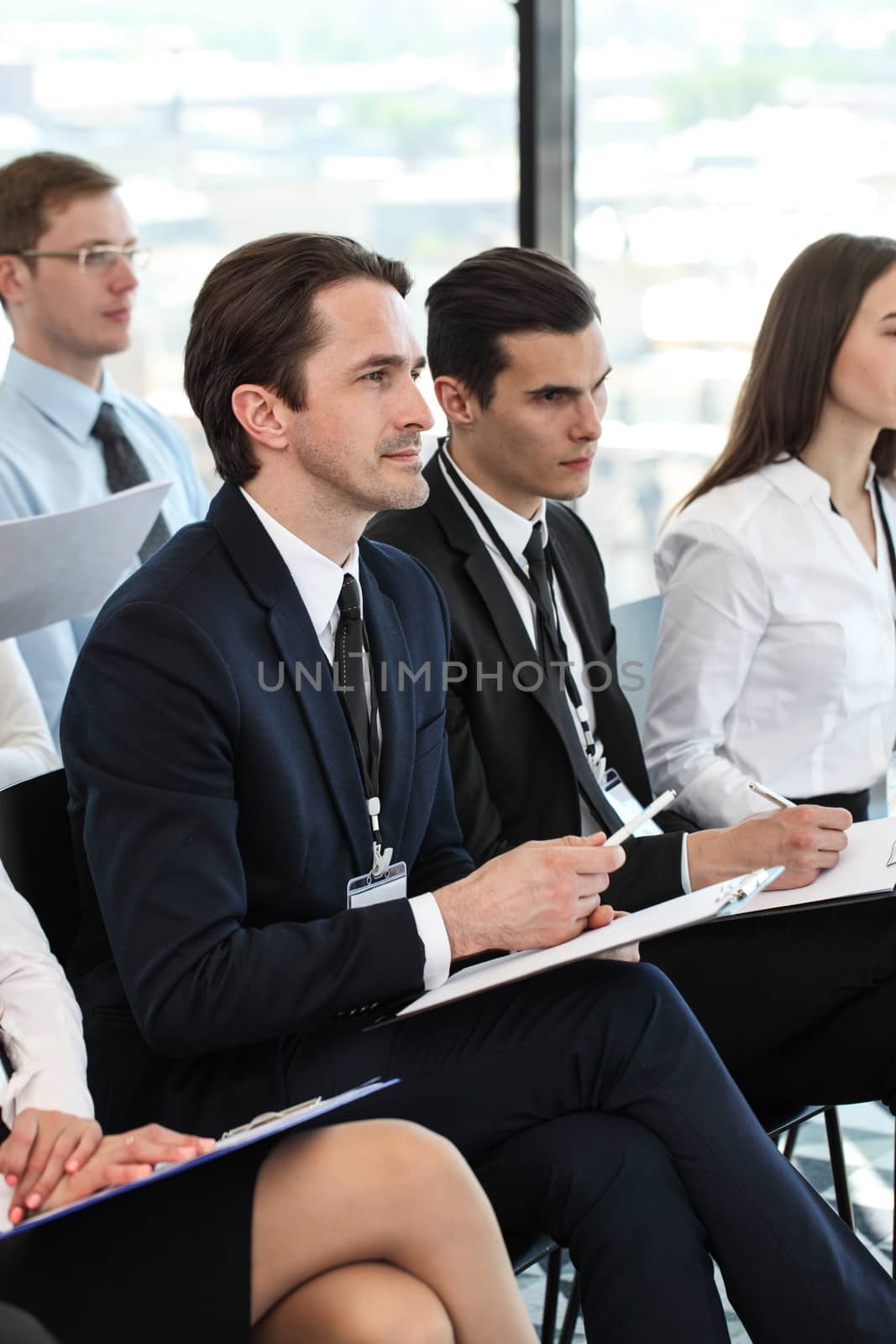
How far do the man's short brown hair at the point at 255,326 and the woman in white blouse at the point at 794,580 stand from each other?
0.88 meters

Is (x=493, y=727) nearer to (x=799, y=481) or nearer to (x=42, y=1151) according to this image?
(x=799, y=481)

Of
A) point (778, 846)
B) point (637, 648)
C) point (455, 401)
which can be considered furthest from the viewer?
point (637, 648)

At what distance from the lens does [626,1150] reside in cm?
140

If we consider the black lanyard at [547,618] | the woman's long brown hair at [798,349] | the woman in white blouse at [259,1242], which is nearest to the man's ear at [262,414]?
the black lanyard at [547,618]

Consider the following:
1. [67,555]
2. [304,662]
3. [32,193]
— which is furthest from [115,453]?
[304,662]

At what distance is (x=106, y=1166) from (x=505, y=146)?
353cm

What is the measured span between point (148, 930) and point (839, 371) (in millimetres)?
1565

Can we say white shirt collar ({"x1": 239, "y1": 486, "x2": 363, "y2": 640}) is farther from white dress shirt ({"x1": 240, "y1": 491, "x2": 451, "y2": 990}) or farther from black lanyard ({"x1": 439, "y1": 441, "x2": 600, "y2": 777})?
black lanyard ({"x1": 439, "y1": 441, "x2": 600, "y2": 777})

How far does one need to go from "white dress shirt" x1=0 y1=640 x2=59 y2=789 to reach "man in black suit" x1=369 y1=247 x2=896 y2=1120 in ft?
1.76

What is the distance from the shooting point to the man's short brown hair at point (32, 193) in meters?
3.06

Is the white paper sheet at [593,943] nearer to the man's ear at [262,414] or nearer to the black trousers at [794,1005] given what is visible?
the black trousers at [794,1005]

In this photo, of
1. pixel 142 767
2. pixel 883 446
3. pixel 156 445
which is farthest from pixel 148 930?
pixel 156 445

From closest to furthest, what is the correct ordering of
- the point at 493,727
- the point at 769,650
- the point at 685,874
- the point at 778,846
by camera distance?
1. the point at 778,846
2. the point at 685,874
3. the point at 493,727
4. the point at 769,650

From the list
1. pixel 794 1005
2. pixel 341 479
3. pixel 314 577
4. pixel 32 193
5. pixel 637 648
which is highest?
pixel 32 193
